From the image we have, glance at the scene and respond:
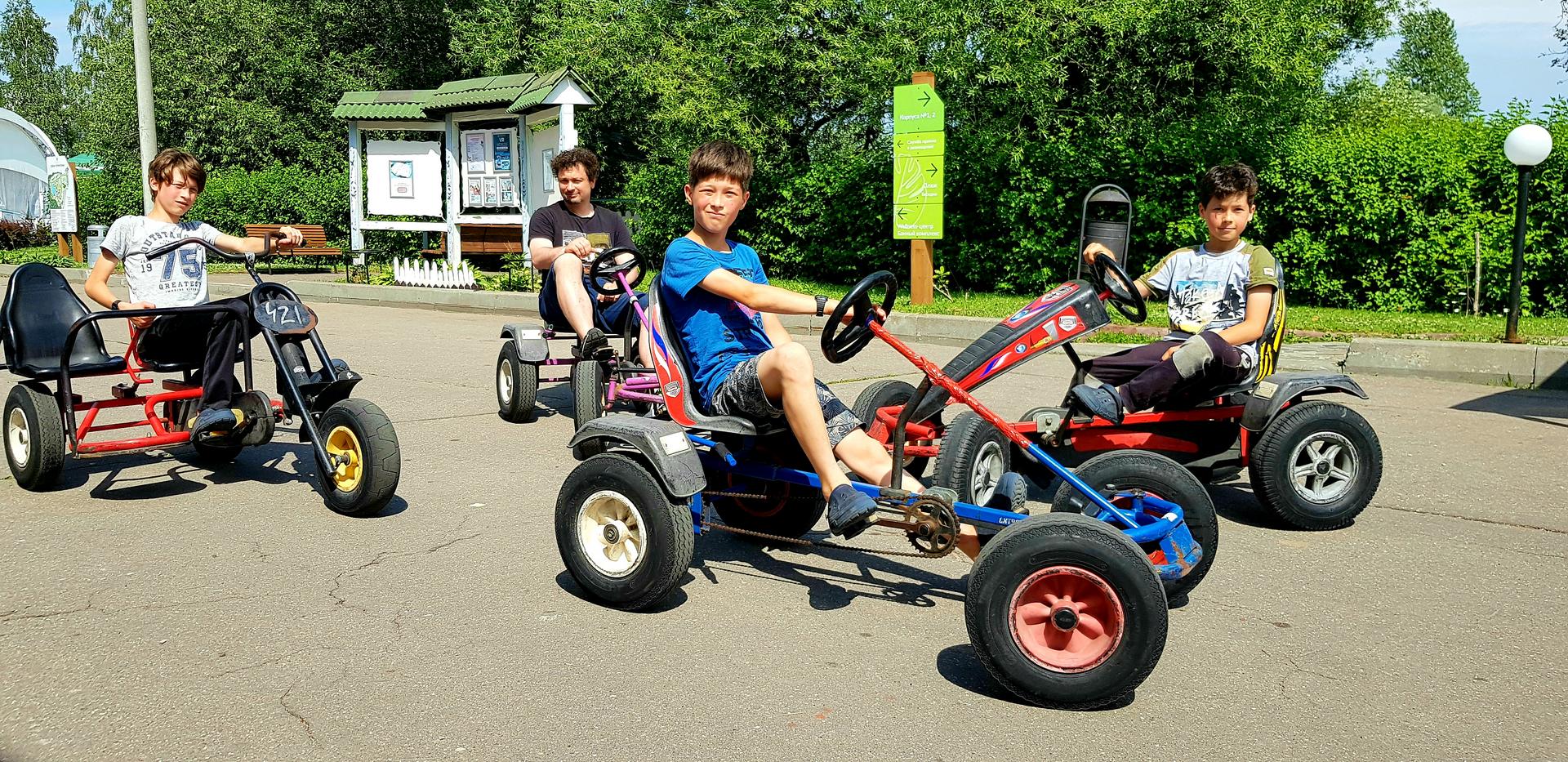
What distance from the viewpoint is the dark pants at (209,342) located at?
5672 mm

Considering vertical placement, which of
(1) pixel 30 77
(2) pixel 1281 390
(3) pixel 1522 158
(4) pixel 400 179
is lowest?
(2) pixel 1281 390

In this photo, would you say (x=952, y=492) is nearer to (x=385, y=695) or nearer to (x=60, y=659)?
(x=385, y=695)

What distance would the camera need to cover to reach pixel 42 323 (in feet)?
19.2

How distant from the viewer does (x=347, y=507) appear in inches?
212

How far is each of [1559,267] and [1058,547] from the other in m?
11.6

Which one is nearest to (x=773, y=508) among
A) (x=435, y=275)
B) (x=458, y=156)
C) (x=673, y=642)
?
(x=673, y=642)

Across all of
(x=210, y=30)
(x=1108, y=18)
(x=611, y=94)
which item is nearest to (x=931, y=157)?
(x=1108, y=18)

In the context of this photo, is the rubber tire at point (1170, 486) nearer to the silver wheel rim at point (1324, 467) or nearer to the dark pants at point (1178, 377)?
the dark pants at point (1178, 377)

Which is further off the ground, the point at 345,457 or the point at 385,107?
the point at 385,107

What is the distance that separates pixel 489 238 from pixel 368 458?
16.9m

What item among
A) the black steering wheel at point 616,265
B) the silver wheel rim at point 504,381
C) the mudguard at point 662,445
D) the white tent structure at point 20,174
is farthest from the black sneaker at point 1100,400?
the white tent structure at point 20,174

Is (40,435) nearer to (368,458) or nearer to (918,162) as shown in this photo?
(368,458)

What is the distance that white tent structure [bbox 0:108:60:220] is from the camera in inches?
1882

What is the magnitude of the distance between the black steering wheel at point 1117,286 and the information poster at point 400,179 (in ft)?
62.2
